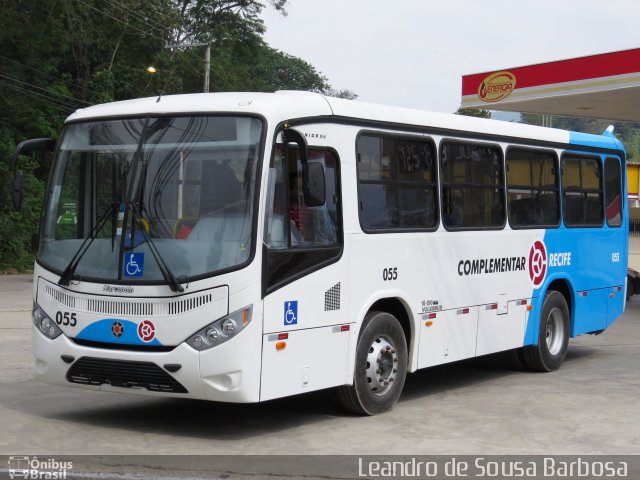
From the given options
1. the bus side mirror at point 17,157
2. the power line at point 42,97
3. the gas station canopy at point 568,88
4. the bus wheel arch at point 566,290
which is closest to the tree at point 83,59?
the power line at point 42,97

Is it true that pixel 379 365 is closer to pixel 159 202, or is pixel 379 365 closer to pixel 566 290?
pixel 159 202

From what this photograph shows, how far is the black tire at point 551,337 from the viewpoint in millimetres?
12906

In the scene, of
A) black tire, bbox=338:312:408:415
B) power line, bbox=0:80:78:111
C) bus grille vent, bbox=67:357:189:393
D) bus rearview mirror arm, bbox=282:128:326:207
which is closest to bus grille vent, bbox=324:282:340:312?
black tire, bbox=338:312:408:415

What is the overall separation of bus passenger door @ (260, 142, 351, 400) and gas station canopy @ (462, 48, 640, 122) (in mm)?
14763

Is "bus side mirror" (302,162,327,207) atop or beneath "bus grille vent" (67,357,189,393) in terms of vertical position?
atop

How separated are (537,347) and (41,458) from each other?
686 centimetres

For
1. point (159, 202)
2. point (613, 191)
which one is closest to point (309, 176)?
point (159, 202)

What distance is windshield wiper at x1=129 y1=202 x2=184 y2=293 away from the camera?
8438 mm

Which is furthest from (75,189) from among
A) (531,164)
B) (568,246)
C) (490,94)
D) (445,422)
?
(490,94)

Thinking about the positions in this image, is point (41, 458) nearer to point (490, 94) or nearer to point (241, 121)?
point (241, 121)

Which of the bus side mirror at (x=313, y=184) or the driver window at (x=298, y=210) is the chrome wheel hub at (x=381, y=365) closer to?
the driver window at (x=298, y=210)

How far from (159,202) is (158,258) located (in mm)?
494

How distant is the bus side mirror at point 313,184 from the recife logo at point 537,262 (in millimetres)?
4609

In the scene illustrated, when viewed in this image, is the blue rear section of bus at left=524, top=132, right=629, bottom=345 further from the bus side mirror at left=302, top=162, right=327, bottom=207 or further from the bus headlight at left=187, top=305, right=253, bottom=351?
the bus headlight at left=187, top=305, right=253, bottom=351
